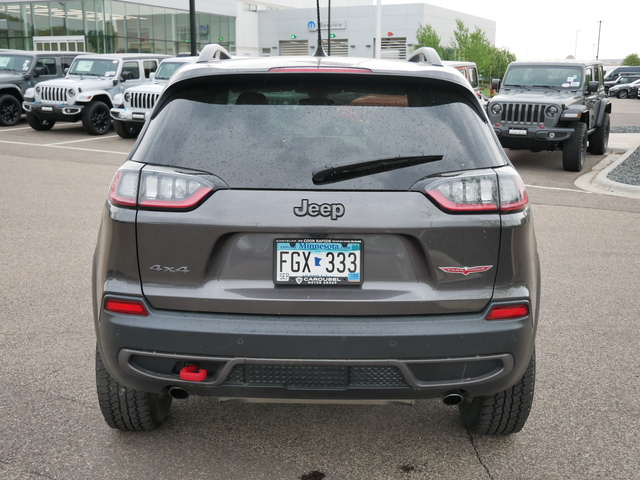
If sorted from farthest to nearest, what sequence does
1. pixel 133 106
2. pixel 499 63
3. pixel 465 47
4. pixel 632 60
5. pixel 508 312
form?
pixel 632 60, pixel 499 63, pixel 465 47, pixel 133 106, pixel 508 312

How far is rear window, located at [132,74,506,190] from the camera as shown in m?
2.68

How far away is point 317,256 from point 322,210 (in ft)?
0.56

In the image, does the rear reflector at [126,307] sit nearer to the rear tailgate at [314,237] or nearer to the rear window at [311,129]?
the rear tailgate at [314,237]

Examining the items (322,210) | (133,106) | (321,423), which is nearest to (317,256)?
(322,210)

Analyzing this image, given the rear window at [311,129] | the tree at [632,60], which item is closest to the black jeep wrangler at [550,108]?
the rear window at [311,129]

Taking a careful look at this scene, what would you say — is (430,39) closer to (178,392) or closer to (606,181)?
(606,181)

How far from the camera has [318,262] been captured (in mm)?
2654

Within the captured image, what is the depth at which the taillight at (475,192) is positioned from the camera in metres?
2.66

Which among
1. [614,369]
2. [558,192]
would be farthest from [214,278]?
[558,192]

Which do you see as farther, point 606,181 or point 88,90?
point 88,90

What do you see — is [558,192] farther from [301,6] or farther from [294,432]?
[301,6]

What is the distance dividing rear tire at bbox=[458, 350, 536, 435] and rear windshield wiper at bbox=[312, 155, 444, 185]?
3.44ft

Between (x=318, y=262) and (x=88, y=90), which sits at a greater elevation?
(x=318, y=262)

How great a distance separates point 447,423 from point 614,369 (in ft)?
4.25
